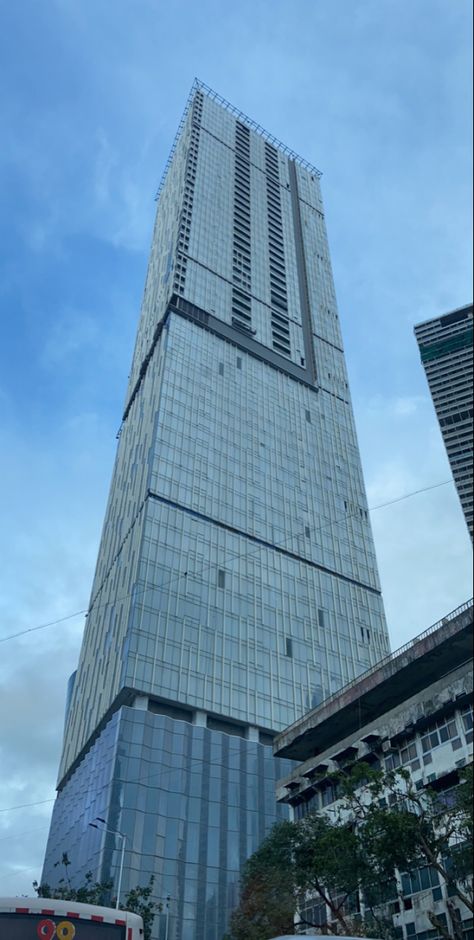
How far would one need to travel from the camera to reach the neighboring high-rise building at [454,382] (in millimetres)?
13086

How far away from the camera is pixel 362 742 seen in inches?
1542

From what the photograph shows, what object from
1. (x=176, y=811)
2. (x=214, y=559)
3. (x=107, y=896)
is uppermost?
(x=214, y=559)

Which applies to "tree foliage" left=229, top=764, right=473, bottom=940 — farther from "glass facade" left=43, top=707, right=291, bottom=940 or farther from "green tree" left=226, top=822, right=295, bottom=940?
"glass facade" left=43, top=707, right=291, bottom=940

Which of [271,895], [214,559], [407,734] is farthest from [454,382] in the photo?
[214,559]

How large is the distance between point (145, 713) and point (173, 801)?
746cm

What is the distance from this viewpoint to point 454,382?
23.8 m

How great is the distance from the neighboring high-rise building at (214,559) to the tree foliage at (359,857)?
2160 centimetres

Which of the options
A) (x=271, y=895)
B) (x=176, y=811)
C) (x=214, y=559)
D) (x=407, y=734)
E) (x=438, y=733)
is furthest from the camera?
(x=214, y=559)

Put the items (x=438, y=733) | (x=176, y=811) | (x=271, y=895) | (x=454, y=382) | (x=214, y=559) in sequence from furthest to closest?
(x=214, y=559) < (x=176, y=811) < (x=438, y=733) < (x=271, y=895) < (x=454, y=382)

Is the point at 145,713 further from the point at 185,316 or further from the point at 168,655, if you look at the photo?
the point at 185,316

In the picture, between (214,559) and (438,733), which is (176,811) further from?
(438,733)

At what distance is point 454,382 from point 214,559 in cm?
5462

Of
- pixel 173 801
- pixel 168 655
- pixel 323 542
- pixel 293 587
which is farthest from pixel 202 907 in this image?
pixel 323 542

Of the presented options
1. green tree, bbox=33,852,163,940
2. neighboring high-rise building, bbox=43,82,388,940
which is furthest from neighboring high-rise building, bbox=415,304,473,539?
neighboring high-rise building, bbox=43,82,388,940
